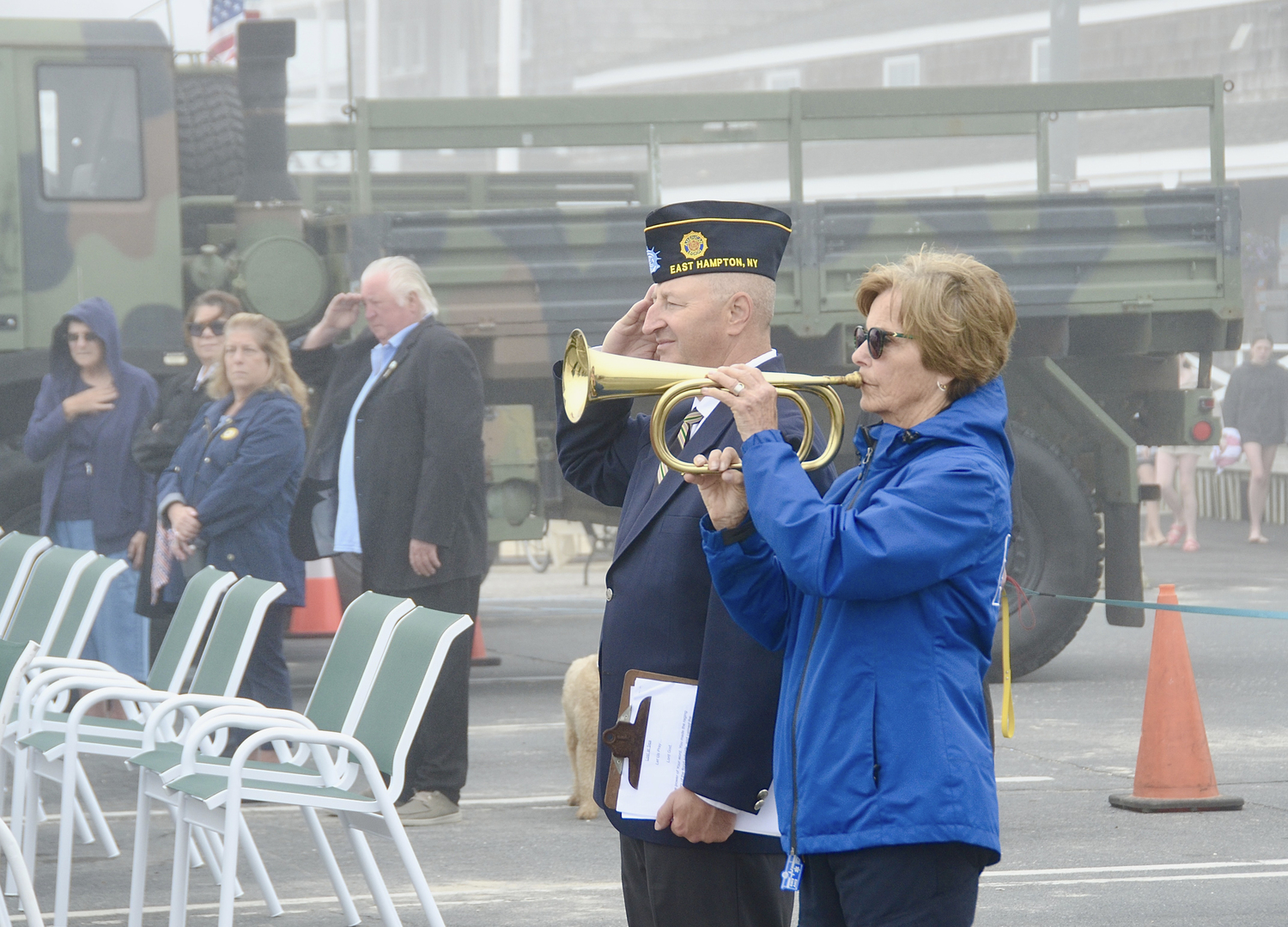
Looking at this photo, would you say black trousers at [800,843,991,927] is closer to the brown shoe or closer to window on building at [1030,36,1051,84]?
the brown shoe

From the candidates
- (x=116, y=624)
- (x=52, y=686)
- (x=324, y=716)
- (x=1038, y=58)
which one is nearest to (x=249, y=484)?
(x=116, y=624)

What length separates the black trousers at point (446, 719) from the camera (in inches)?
241

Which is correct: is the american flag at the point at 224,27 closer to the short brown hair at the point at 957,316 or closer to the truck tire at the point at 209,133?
the truck tire at the point at 209,133

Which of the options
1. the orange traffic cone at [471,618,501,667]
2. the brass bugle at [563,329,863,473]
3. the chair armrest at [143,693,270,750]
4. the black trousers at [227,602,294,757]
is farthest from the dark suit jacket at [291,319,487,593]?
the orange traffic cone at [471,618,501,667]

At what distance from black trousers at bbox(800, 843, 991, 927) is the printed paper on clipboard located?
34 centimetres

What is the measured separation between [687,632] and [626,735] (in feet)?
0.67

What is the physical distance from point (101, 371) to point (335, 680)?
3595 mm

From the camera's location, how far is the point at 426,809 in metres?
6.27

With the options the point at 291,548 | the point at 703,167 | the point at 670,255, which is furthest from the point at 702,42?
the point at 670,255

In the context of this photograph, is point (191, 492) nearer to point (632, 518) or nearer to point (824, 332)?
point (824, 332)

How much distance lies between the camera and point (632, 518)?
10.8ft

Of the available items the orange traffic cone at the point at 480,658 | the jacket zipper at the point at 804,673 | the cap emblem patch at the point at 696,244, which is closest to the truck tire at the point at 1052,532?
the orange traffic cone at the point at 480,658

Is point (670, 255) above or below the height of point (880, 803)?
above

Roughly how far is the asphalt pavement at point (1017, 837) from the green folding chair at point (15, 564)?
0.83m
